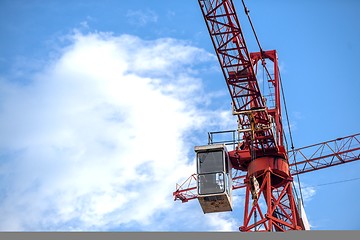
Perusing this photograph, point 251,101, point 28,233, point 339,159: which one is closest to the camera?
point 28,233

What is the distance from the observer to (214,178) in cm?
4925

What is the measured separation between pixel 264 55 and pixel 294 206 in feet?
→ 43.3

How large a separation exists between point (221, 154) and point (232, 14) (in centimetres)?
1004

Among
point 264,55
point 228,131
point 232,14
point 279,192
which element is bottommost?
point 279,192

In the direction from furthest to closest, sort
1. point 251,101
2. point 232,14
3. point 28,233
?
1. point 251,101
2. point 232,14
3. point 28,233

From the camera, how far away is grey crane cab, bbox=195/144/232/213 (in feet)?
159

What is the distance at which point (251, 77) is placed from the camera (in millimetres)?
50750

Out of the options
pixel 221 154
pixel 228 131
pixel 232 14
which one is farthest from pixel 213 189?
pixel 232 14

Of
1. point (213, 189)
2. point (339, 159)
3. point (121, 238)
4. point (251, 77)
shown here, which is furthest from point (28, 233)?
point (339, 159)

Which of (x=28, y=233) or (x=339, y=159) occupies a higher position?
(x=339, y=159)

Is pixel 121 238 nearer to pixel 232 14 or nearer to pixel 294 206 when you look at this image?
pixel 232 14

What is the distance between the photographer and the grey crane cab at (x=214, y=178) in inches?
1908

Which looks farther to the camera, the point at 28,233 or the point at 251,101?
the point at 251,101

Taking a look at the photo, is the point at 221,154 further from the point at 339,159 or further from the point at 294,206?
the point at 339,159
